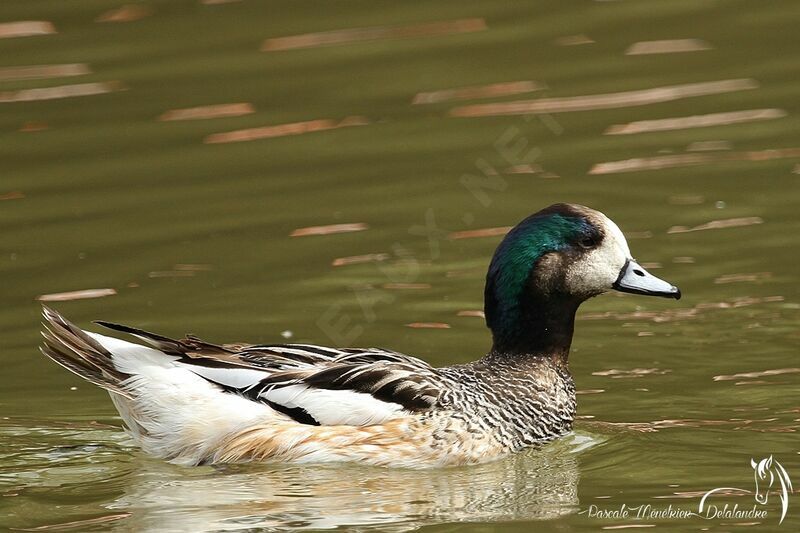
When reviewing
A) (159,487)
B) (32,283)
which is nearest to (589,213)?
(159,487)

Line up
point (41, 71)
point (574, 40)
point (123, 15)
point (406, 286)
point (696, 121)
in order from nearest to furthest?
1. point (406, 286)
2. point (696, 121)
3. point (41, 71)
4. point (574, 40)
5. point (123, 15)

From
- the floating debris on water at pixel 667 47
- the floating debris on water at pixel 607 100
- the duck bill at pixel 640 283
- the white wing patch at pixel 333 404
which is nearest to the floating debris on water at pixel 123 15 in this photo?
the floating debris on water at pixel 607 100

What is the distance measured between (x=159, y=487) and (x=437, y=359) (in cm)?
285

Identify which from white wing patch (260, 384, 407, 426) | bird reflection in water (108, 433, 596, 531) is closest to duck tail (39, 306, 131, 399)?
bird reflection in water (108, 433, 596, 531)

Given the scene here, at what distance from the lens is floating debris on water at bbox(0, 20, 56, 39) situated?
58.5 feet

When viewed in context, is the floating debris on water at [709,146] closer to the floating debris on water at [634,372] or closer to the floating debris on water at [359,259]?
the floating debris on water at [359,259]

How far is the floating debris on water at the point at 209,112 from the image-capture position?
16500 mm

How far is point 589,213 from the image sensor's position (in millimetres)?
10516

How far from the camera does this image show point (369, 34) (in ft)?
58.1

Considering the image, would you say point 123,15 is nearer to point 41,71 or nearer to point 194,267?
point 41,71

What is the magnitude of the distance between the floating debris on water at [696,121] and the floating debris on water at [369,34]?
2.44 m

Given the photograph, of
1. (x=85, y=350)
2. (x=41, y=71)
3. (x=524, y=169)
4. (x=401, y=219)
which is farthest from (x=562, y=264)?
(x=41, y=71)

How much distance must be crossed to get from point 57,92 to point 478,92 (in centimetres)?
396

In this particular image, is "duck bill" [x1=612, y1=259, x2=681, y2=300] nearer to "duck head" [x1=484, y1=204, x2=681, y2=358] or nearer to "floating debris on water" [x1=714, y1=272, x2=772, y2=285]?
"duck head" [x1=484, y1=204, x2=681, y2=358]
